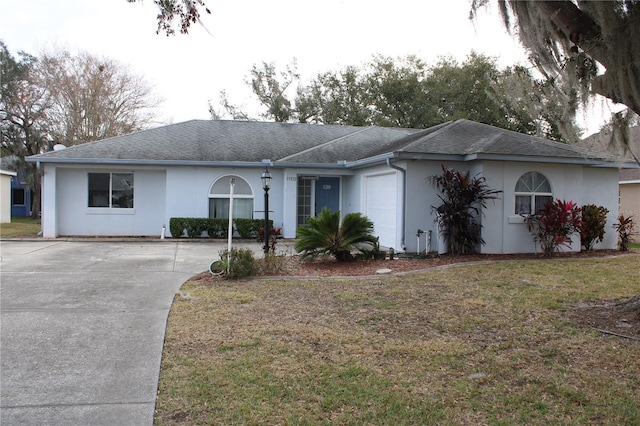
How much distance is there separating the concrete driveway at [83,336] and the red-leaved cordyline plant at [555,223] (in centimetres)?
800

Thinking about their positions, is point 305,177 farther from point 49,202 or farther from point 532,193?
point 49,202

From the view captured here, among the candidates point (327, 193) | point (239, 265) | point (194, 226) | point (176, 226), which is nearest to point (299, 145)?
point (327, 193)

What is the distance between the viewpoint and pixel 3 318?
236 inches

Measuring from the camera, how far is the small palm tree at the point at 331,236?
10.6 m

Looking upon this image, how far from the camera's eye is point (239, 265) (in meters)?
8.84

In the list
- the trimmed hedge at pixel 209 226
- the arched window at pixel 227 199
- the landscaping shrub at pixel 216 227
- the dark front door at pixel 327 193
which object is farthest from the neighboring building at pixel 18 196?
the dark front door at pixel 327 193

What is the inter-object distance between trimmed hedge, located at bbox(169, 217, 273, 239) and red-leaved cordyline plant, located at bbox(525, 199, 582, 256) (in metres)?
8.13

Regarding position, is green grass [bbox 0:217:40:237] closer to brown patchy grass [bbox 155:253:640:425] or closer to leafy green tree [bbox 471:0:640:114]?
brown patchy grass [bbox 155:253:640:425]

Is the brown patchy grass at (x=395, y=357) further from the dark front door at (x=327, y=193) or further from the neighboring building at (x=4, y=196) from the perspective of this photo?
the neighboring building at (x=4, y=196)

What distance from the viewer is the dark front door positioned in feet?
56.2

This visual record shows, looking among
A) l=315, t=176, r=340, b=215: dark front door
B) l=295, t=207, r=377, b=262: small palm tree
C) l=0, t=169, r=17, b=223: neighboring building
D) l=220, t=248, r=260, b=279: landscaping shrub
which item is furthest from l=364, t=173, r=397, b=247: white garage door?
l=0, t=169, r=17, b=223: neighboring building

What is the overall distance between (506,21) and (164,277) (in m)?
6.94

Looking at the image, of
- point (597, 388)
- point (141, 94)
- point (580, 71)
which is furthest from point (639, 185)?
point (141, 94)

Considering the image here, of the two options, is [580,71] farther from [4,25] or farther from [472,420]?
[4,25]
